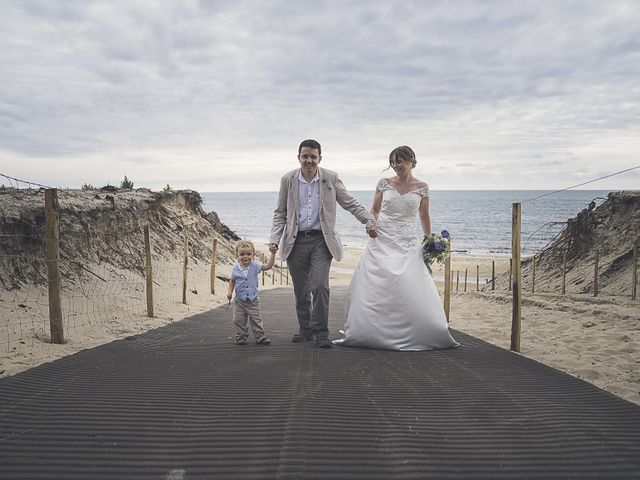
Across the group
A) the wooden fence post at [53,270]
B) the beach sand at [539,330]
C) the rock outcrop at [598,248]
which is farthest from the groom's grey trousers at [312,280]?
the rock outcrop at [598,248]

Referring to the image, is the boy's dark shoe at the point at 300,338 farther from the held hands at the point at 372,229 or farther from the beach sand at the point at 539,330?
the held hands at the point at 372,229

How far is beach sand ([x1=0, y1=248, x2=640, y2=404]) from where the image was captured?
449cm

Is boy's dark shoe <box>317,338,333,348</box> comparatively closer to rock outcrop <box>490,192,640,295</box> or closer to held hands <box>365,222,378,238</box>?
held hands <box>365,222,378,238</box>

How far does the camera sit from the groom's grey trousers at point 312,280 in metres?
5.22

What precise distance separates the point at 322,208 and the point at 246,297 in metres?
1.23

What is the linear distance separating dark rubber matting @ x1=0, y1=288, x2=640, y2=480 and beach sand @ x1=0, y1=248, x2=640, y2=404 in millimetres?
479

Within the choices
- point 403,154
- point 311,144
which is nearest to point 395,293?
point 403,154

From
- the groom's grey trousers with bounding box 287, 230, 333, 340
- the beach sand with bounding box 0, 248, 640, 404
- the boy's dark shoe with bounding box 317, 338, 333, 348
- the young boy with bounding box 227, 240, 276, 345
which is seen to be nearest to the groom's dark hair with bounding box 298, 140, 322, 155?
the groom's grey trousers with bounding box 287, 230, 333, 340

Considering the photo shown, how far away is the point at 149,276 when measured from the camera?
7.76m

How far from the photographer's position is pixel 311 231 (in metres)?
5.36

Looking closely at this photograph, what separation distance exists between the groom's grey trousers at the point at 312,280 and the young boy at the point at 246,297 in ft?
1.02

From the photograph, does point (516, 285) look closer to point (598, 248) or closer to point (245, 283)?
point (245, 283)

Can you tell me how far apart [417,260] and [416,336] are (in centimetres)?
80

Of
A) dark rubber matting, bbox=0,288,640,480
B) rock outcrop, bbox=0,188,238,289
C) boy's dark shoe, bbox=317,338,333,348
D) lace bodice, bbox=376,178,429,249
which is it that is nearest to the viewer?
dark rubber matting, bbox=0,288,640,480
